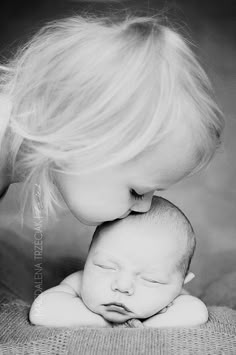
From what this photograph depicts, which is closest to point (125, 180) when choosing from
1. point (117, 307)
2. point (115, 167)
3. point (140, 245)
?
point (115, 167)

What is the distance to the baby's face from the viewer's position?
1.35 m

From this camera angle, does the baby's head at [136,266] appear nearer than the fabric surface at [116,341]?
No

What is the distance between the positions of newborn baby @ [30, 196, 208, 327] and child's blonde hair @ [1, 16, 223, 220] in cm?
15

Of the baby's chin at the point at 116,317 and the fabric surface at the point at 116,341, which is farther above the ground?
the fabric surface at the point at 116,341

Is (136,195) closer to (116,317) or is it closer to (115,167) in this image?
(115,167)

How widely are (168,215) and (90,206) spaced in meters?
0.18

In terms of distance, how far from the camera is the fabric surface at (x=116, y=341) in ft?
3.91

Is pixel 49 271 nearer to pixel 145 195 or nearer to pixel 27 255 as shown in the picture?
pixel 27 255

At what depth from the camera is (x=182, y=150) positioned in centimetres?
130

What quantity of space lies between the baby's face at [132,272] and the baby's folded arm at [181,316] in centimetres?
2

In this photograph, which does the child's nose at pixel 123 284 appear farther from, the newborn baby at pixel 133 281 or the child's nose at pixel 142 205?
the child's nose at pixel 142 205

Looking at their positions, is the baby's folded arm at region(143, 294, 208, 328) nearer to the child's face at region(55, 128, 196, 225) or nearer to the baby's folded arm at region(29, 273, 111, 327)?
the baby's folded arm at region(29, 273, 111, 327)

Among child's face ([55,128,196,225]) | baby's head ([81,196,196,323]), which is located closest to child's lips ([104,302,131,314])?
baby's head ([81,196,196,323])

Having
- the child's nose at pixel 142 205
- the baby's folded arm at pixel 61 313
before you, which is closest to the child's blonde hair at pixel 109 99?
the child's nose at pixel 142 205
